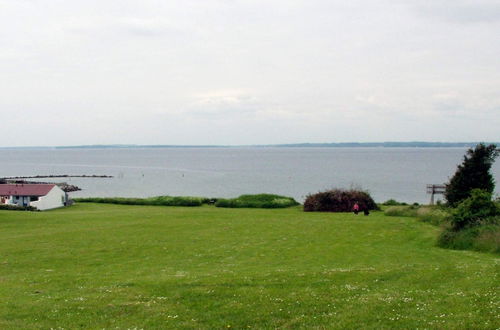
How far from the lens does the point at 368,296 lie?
52.2 feet

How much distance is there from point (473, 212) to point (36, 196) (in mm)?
58001

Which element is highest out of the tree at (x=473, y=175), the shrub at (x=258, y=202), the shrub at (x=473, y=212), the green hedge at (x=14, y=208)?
the tree at (x=473, y=175)

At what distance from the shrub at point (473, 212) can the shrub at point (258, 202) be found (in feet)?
121

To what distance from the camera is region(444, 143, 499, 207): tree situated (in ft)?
150

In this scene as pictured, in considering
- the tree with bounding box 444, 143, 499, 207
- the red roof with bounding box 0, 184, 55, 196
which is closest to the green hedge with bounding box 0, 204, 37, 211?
the red roof with bounding box 0, 184, 55, 196

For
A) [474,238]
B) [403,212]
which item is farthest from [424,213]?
[474,238]

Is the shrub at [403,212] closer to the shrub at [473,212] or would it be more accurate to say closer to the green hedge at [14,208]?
the shrub at [473,212]

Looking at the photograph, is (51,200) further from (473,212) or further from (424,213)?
(473,212)

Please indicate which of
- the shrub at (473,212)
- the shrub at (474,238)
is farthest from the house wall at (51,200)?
the shrub at (473,212)

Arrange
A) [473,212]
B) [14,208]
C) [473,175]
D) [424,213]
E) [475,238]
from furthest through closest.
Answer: [14,208]
[424,213]
[473,175]
[473,212]
[475,238]

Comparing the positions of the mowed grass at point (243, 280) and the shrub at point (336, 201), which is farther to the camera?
the shrub at point (336, 201)

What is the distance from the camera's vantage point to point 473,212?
32.1 meters

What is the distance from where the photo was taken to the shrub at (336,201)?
207ft

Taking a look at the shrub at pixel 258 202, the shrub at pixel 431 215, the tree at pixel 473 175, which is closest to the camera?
the shrub at pixel 431 215
